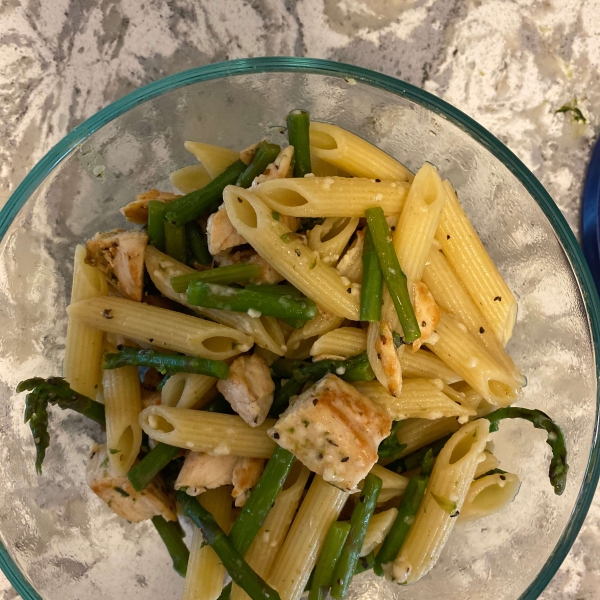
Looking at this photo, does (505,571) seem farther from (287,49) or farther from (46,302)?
(287,49)

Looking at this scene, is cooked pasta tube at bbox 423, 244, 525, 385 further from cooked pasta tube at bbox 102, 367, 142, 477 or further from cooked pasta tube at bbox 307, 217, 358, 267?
cooked pasta tube at bbox 102, 367, 142, 477

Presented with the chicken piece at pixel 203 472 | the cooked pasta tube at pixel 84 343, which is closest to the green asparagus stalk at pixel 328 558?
the chicken piece at pixel 203 472

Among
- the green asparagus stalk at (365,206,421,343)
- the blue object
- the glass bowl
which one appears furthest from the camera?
the blue object

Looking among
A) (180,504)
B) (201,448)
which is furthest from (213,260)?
(180,504)

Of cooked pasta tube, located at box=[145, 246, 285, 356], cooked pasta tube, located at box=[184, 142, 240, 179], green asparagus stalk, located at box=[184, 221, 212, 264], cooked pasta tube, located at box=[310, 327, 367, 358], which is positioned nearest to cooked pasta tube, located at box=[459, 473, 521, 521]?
cooked pasta tube, located at box=[310, 327, 367, 358]

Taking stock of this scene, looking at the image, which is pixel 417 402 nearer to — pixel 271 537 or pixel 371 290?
pixel 371 290

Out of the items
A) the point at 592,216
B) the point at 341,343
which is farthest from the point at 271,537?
the point at 592,216

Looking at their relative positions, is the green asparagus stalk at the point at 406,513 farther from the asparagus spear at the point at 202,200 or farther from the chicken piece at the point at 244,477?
the asparagus spear at the point at 202,200
